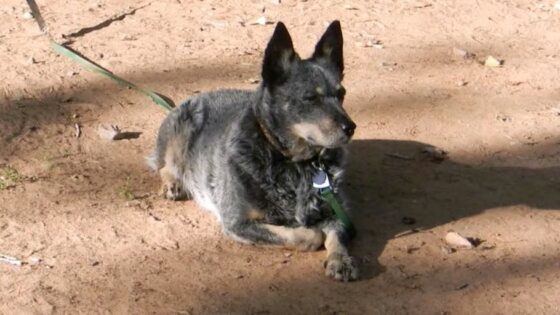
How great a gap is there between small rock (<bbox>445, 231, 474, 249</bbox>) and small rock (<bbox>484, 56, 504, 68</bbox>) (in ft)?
11.8

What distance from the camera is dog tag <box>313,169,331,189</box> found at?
662 centimetres

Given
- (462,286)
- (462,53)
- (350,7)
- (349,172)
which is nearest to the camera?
(462,286)

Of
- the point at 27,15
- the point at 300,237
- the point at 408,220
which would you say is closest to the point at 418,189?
the point at 408,220

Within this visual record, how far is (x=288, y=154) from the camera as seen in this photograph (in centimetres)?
657

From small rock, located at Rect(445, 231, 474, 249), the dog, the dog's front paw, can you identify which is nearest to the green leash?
the dog

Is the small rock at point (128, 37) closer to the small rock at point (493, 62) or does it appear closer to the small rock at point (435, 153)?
the small rock at point (435, 153)

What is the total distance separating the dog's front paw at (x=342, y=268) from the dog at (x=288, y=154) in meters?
0.01

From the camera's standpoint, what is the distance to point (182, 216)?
704 centimetres

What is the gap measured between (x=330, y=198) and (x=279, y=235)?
474 millimetres

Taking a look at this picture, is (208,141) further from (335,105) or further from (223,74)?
(223,74)

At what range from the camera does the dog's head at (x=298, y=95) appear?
250 inches

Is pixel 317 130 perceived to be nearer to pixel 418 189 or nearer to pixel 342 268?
pixel 342 268

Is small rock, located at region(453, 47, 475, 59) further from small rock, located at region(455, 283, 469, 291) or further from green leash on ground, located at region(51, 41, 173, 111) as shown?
small rock, located at region(455, 283, 469, 291)

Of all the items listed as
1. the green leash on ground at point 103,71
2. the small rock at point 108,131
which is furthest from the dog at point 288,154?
the green leash on ground at point 103,71
